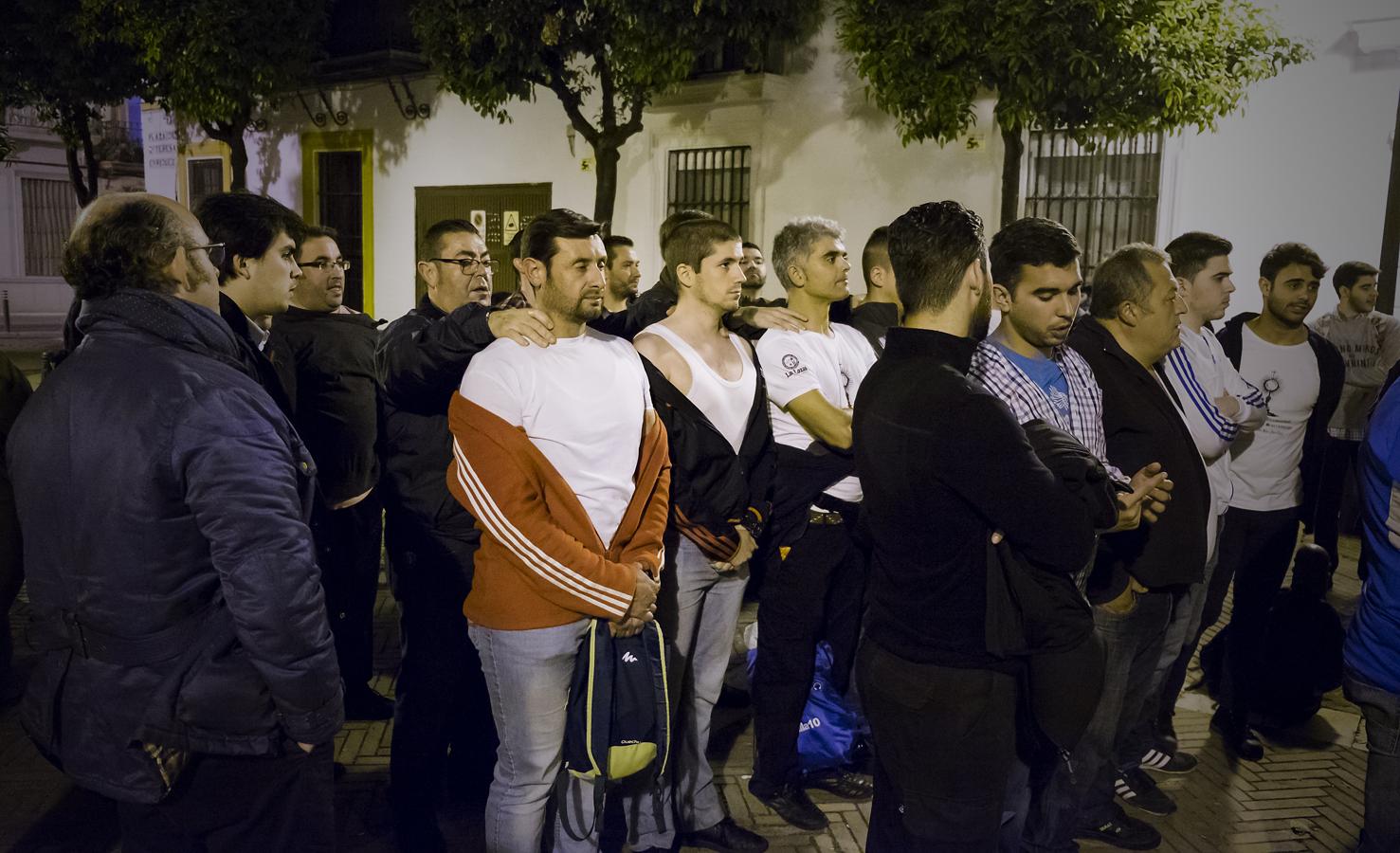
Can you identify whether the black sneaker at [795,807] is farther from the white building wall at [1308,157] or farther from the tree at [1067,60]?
the white building wall at [1308,157]

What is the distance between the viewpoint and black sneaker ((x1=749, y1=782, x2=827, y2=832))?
3924 millimetres

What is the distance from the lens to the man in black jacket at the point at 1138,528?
336cm

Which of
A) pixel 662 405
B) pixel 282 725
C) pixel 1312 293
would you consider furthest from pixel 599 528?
pixel 1312 293

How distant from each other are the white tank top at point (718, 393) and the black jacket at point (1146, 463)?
3.82 feet

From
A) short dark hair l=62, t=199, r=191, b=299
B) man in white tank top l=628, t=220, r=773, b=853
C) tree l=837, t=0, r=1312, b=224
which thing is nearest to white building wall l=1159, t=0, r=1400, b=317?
tree l=837, t=0, r=1312, b=224

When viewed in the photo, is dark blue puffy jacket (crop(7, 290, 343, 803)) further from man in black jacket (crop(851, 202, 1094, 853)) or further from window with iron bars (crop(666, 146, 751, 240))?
window with iron bars (crop(666, 146, 751, 240))

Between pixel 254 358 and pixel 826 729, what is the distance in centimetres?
269

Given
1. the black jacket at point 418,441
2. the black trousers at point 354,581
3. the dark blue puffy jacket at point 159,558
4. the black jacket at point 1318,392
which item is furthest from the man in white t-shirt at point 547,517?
the black jacket at point 1318,392

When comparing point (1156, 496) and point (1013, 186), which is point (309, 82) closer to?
point (1013, 186)

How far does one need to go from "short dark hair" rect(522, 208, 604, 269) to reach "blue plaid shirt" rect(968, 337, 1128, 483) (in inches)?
47.6

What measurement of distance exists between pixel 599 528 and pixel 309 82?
1617 cm

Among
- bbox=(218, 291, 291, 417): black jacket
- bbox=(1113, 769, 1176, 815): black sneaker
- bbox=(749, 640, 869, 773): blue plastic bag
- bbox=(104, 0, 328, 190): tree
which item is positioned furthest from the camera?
bbox=(104, 0, 328, 190): tree

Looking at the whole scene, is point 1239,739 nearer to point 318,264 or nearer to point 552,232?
point 552,232

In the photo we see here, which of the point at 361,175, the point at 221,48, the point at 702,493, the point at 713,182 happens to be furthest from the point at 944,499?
the point at 361,175
